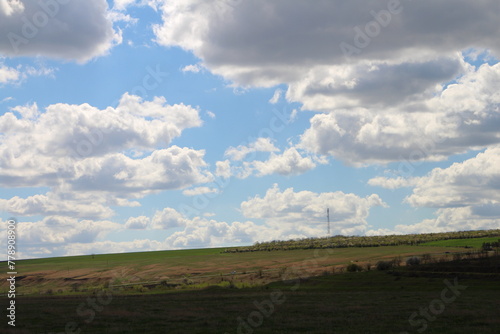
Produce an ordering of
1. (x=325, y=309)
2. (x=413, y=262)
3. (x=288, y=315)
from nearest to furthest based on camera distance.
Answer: (x=288, y=315) < (x=325, y=309) < (x=413, y=262)

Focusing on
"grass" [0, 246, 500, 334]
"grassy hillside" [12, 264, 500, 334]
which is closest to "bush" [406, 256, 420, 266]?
"grass" [0, 246, 500, 334]

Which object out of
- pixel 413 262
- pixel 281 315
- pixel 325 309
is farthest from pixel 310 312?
pixel 413 262

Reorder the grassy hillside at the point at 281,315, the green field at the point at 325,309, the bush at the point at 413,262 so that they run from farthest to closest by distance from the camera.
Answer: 1. the bush at the point at 413,262
2. the green field at the point at 325,309
3. the grassy hillside at the point at 281,315

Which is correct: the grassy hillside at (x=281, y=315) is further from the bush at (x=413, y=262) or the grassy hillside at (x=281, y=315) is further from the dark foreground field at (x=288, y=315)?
the bush at (x=413, y=262)

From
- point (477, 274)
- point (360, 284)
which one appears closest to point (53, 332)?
point (360, 284)

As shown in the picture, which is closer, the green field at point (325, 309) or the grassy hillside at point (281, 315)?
the grassy hillside at point (281, 315)

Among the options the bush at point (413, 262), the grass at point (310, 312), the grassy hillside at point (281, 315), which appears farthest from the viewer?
the bush at point (413, 262)

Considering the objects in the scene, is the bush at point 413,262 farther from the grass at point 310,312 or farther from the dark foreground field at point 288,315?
the dark foreground field at point 288,315

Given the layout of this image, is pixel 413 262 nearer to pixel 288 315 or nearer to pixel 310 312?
pixel 310 312

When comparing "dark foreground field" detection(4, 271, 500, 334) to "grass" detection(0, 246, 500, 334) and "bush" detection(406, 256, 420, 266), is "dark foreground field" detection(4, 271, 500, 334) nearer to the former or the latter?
"grass" detection(0, 246, 500, 334)

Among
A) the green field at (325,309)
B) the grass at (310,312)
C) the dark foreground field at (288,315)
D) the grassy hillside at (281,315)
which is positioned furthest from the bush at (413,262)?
the grassy hillside at (281,315)

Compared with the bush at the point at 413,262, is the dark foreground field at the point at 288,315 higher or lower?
lower

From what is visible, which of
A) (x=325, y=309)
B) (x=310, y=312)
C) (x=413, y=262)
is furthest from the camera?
(x=413, y=262)

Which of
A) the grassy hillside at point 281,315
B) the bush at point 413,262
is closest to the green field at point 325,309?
the grassy hillside at point 281,315
